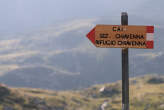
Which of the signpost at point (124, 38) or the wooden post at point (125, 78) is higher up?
the signpost at point (124, 38)

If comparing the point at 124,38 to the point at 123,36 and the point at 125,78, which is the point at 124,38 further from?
the point at 125,78

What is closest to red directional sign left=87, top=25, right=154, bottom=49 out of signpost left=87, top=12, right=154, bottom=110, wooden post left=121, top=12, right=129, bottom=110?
signpost left=87, top=12, right=154, bottom=110

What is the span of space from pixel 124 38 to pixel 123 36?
0.38 feet

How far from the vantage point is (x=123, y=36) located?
1521cm

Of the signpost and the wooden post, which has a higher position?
the signpost

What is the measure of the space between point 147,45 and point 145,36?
1.57ft

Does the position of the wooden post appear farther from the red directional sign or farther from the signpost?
the red directional sign

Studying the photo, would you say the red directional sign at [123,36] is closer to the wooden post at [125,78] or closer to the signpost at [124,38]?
the signpost at [124,38]

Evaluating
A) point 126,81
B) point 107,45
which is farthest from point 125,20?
point 126,81

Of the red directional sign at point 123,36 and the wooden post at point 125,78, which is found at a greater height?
the red directional sign at point 123,36

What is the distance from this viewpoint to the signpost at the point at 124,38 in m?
15.2

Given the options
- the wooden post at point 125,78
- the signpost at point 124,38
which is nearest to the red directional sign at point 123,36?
the signpost at point 124,38

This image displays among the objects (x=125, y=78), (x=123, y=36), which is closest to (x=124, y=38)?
(x=123, y=36)

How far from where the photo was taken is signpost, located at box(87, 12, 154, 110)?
1516cm
